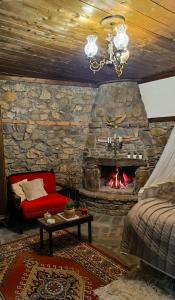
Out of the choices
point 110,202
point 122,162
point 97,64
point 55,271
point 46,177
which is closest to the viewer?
point 55,271

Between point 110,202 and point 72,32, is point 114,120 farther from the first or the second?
point 72,32

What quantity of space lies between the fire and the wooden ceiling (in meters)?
2.15

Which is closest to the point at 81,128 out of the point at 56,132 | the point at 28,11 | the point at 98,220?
the point at 56,132

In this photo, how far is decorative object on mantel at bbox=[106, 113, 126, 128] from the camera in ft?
16.9

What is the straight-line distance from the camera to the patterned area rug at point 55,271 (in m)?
2.54

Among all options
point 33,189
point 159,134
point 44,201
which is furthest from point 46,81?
point 159,134

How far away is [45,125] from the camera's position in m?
5.06

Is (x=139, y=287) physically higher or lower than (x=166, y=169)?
lower

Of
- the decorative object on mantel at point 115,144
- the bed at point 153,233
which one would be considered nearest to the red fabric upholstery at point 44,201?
the decorative object on mantel at point 115,144

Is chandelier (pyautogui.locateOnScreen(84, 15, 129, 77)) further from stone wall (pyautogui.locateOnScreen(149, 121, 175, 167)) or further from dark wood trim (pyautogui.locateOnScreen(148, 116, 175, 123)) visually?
stone wall (pyautogui.locateOnScreen(149, 121, 175, 167))

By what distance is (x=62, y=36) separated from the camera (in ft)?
9.09

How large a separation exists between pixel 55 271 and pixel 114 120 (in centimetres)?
319

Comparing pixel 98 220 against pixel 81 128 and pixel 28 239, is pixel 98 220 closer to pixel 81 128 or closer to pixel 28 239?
pixel 28 239

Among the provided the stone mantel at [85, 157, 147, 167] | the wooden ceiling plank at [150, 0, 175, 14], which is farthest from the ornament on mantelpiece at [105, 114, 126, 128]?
the wooden ceiling plank at [150, 0, 175, 14]
